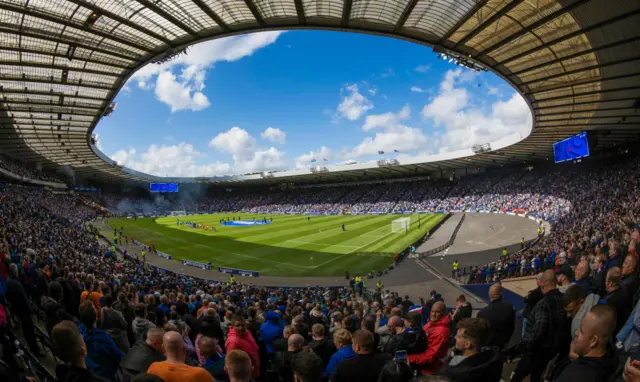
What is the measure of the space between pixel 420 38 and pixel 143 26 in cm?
1253

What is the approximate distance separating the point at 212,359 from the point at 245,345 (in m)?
0.65

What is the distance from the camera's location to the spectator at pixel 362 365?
11.0 ft

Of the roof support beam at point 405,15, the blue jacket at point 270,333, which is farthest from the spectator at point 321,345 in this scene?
the roof support beam at point 405,15

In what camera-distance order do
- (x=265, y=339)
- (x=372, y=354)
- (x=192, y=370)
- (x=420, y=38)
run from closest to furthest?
(x=192, y=370) → (x=372, y=354) → (x=265, y=339) → (x=420, y=38)

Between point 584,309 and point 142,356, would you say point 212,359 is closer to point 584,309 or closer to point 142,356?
point 142,356

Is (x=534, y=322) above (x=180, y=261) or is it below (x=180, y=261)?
above

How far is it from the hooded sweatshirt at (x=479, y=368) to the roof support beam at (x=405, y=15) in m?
13.7

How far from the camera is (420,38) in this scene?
57.8 feet

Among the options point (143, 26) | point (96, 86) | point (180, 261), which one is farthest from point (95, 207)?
point (143, 26)

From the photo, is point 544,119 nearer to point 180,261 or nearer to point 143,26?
point 143,26

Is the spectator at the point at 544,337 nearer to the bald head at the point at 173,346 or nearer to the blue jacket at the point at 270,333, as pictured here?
the blue jacket at the point at 270,333

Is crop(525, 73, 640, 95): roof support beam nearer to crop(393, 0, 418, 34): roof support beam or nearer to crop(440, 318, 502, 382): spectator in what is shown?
crop(393, 0, 418, 34): roof support beam

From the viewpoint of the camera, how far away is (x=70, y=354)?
305 cm

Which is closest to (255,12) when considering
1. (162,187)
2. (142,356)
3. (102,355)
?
(102,355)
